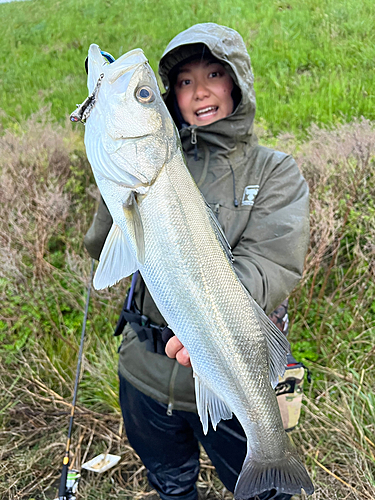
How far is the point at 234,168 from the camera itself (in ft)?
7.48

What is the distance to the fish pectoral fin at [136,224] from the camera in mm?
1541

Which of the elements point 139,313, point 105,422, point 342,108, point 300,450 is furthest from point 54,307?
point 342,108

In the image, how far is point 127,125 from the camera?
159cm

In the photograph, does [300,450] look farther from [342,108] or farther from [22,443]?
[342,108]

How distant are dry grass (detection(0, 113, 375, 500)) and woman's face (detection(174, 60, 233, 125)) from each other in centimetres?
173

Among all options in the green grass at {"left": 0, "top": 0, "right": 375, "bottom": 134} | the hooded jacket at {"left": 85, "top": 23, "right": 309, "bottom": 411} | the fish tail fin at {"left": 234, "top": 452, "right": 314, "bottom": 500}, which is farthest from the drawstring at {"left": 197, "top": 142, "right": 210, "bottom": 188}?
the green grass at {"left": 0, "top": 0, "right": 375, "bottom": 134}

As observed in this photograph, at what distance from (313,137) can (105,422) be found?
436 centimetres

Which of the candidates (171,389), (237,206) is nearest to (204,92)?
(237,206)

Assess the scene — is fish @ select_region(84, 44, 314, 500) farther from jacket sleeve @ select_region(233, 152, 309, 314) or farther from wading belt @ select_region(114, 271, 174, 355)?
wading belt @ select_region(114, 271, 174, 355)

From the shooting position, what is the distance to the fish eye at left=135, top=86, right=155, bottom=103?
1.61 m

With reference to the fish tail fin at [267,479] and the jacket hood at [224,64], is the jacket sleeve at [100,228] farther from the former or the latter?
the fish tail fin at [267,479]

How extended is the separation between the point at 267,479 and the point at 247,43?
804cm

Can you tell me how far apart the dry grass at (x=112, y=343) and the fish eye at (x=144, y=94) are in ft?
8.15

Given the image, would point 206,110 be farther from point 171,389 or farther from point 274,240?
point 171,389
